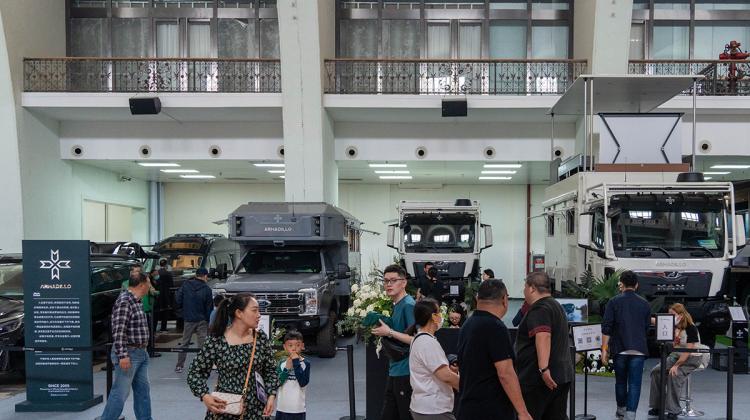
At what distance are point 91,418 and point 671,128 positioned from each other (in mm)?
11855

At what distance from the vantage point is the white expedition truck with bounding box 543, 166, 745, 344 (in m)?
12.2

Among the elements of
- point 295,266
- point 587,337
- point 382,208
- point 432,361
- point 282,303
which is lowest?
point 282,303

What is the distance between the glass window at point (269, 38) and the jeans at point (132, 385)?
50.4 feet

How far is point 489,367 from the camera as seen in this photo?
16.9 feet

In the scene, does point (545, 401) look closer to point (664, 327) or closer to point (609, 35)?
point (664, 327)

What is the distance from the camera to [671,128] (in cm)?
1491

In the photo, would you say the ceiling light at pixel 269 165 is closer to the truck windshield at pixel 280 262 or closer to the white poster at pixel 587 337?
the truck windshield at pixel 280 262

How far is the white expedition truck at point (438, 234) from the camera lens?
18594 mm

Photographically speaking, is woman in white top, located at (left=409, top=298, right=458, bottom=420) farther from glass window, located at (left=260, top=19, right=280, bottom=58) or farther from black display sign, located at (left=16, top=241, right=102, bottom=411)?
glass window, located at (left=260, top=19, right=280, bottom=58)

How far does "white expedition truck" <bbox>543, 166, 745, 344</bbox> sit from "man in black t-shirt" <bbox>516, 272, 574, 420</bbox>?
6.45 meters

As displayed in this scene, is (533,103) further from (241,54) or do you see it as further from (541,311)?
(541,311)

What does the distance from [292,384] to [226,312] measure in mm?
1941

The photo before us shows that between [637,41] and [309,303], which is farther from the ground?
[637,41]

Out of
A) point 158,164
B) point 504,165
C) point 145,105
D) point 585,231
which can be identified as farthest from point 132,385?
point 504,165
